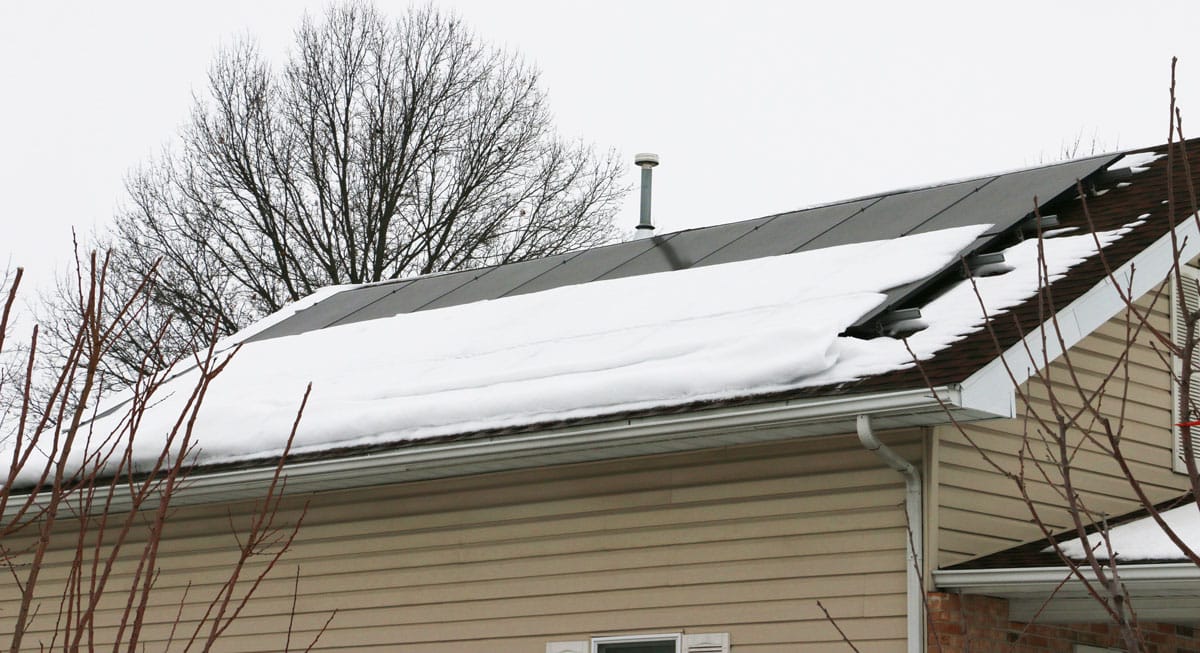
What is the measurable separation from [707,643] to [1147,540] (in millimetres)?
2223

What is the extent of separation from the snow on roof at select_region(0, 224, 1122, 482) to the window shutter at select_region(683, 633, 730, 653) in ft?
4.03

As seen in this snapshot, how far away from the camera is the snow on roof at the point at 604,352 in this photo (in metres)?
7.90

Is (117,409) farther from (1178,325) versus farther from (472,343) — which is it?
(1178,325)


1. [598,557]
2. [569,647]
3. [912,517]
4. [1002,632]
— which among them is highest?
[912,517]

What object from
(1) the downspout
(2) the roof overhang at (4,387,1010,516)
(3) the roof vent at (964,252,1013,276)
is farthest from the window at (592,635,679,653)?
(3) the roof vent at (964,252,1013,276)

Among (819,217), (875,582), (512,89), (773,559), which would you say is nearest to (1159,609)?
(875,582)

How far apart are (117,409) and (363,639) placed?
415 centimetres

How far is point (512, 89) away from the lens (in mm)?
27328

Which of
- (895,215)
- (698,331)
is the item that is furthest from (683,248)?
(698,331)

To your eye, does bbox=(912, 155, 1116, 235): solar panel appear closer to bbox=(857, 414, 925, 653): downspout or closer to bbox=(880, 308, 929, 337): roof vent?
bbox=(880, 308, 929, 337): roof vent

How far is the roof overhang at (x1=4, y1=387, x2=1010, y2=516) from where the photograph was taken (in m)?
7.09

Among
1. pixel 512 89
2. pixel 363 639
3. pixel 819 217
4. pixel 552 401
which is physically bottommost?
pixel 363 639

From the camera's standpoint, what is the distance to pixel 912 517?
24.5ft

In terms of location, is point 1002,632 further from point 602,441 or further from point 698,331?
point 698,331
